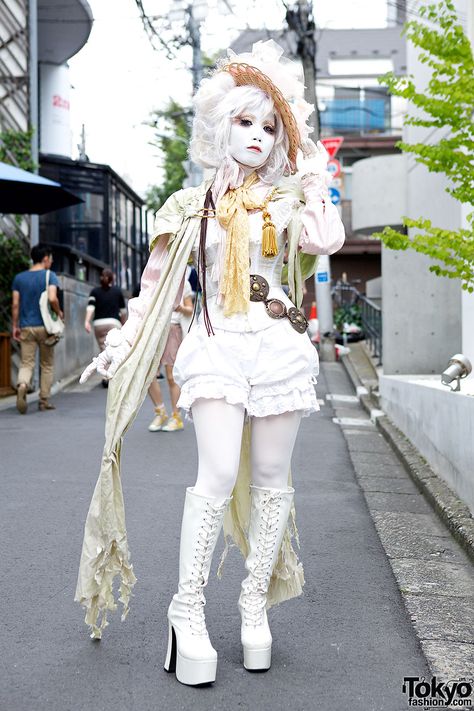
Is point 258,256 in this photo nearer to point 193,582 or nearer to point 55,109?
point 193,582

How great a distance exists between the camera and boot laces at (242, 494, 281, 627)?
316cm

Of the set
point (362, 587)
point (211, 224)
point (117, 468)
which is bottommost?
point (362, 587)

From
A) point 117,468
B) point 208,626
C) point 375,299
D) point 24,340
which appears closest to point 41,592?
point 208,626

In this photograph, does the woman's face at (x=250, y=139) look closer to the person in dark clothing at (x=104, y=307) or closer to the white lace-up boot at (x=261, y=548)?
the white lace-up boot at (x=261, y=548)

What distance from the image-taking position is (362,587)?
416cm

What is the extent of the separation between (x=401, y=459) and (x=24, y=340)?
520 centimetres

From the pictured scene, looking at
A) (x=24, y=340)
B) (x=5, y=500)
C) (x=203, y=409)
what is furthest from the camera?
(x=24, y=340)

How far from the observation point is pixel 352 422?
1055 centimetres

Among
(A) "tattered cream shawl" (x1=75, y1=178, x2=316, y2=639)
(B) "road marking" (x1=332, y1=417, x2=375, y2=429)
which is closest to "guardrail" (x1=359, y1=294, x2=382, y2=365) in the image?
(B) "road marking" (x1=332, y1=417, x2=375, y2=429)

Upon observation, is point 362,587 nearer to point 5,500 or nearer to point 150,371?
point 150,371

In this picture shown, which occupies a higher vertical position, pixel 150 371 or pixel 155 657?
pixel 150 371

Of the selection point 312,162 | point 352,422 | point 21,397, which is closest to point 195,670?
point 312,162

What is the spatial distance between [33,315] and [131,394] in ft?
26.9

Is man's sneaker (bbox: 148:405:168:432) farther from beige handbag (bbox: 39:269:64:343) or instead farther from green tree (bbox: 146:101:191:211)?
green tree (bbox: 146:101:191:211)
